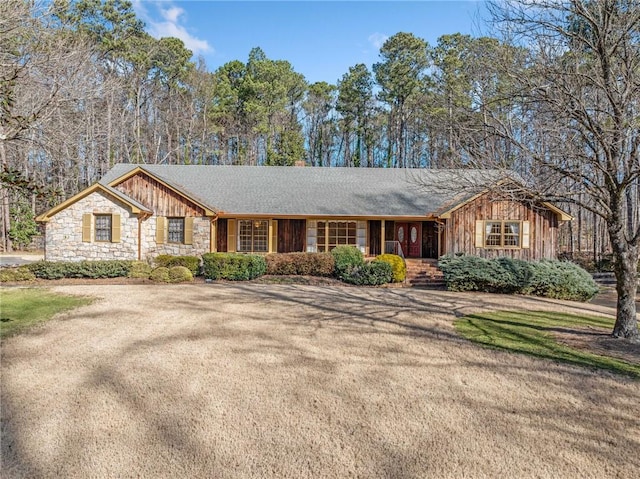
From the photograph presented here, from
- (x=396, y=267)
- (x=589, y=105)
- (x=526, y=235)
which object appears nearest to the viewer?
(x=589, y=105)

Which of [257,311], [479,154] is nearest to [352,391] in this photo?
[257,311]

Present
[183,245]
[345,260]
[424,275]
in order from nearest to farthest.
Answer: [345,260]
[424,275]
[183,245]

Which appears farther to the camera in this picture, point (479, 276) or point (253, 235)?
point (253, 235)

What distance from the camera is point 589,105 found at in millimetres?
6574

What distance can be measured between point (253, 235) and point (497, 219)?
37.1 ft

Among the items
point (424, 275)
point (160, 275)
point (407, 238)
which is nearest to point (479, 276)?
point (424, 275)

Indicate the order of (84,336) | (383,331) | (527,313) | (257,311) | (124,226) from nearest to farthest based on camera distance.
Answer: (84,336)
(383,331)
(257,311)
(527,313)
(124,226)

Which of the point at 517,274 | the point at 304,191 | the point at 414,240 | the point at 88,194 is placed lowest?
the point at 517,274

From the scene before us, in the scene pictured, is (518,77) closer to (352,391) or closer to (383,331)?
(383,331)

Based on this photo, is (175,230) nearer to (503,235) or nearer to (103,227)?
(103,227)

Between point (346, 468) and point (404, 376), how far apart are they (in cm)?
198

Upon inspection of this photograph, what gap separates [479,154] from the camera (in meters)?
7.92

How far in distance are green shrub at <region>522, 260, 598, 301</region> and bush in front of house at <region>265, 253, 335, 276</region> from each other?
7.18 metres

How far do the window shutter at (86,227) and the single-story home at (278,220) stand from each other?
0.04 meters
